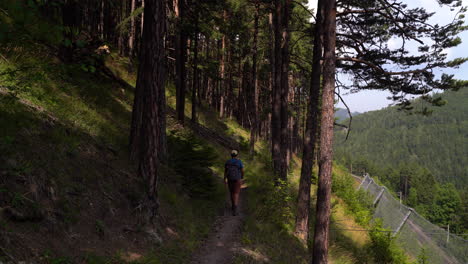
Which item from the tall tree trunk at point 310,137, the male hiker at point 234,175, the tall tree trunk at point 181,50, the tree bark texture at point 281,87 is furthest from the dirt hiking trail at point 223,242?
the tall tree trunk at point 181,50

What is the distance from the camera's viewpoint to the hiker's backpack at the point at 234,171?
9.57m

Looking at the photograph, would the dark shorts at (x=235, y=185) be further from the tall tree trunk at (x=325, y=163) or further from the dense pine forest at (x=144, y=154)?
the tall tree trunk at (x=325, y=163)

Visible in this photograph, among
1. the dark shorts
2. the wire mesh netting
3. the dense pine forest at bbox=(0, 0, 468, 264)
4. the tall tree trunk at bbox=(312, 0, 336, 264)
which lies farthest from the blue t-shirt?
the wire mesh netting

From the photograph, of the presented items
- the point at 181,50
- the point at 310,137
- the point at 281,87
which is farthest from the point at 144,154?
the point at 181,50

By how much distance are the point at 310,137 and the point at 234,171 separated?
278 cm

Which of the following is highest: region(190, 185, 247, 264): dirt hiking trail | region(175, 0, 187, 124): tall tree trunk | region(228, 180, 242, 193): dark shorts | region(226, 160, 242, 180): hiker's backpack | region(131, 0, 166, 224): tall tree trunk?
region(175, 0, 187, 124): tall tree trunk

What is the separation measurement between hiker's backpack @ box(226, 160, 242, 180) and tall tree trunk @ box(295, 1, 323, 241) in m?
2.14

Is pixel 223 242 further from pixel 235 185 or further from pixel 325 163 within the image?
pixel 325 163

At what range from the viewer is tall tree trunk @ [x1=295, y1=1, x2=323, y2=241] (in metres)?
9.48

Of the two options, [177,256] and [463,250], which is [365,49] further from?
[463,250]

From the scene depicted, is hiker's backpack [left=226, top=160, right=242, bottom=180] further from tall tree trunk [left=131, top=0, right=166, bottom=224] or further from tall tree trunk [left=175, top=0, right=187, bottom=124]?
tall tree trunk [left=175, top=0, right=187, bottom=124]

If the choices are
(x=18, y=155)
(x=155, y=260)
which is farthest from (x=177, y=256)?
(x=18, y=155)

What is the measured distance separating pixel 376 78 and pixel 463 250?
7.51 meters

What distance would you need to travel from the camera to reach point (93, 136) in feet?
26.4
